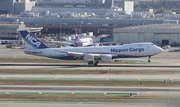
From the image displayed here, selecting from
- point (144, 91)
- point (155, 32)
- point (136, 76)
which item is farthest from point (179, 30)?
point (144, 91)

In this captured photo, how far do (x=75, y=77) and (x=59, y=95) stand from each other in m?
13.8

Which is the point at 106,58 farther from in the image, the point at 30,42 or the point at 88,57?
the point at 30,42

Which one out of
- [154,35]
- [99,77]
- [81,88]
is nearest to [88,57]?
[99,77]

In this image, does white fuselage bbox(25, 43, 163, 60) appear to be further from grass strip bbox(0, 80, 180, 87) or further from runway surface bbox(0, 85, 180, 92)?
runway surface bbox(0, 85, 180, 92)

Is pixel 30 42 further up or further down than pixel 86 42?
further up

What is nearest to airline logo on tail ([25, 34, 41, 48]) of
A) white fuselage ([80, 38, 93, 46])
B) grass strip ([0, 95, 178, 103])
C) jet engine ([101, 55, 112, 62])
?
jet engine ([101, 55, 112, 62])

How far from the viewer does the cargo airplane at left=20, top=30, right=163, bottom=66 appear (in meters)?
83.7

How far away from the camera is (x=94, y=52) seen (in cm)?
8450

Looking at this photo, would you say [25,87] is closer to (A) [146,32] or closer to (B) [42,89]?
(B) [42,89]

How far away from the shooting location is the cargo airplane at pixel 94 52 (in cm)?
8369

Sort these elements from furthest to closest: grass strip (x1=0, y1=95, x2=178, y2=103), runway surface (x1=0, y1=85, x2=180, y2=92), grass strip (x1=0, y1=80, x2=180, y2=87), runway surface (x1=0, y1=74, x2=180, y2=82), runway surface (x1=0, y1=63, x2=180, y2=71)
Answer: runway surface (x1=0, y1=63, x2=180, y2=71) < runway surface (x1=0, y1=74, x2=180, y2=82) < grass strip (x1=0, y1=80, x2=180, y2=87) < runway surface (x1=0, y1=85, x2=180, y2=92) < grass strip (x1=0, y1=95, x2=178, y2=103)

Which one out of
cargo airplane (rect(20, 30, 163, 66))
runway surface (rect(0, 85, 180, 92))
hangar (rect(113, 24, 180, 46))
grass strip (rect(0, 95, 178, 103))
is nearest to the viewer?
grass strip (rect(0, 95, 178, 103))

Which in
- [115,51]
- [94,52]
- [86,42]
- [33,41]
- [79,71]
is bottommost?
[86,42]

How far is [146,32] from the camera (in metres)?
135
